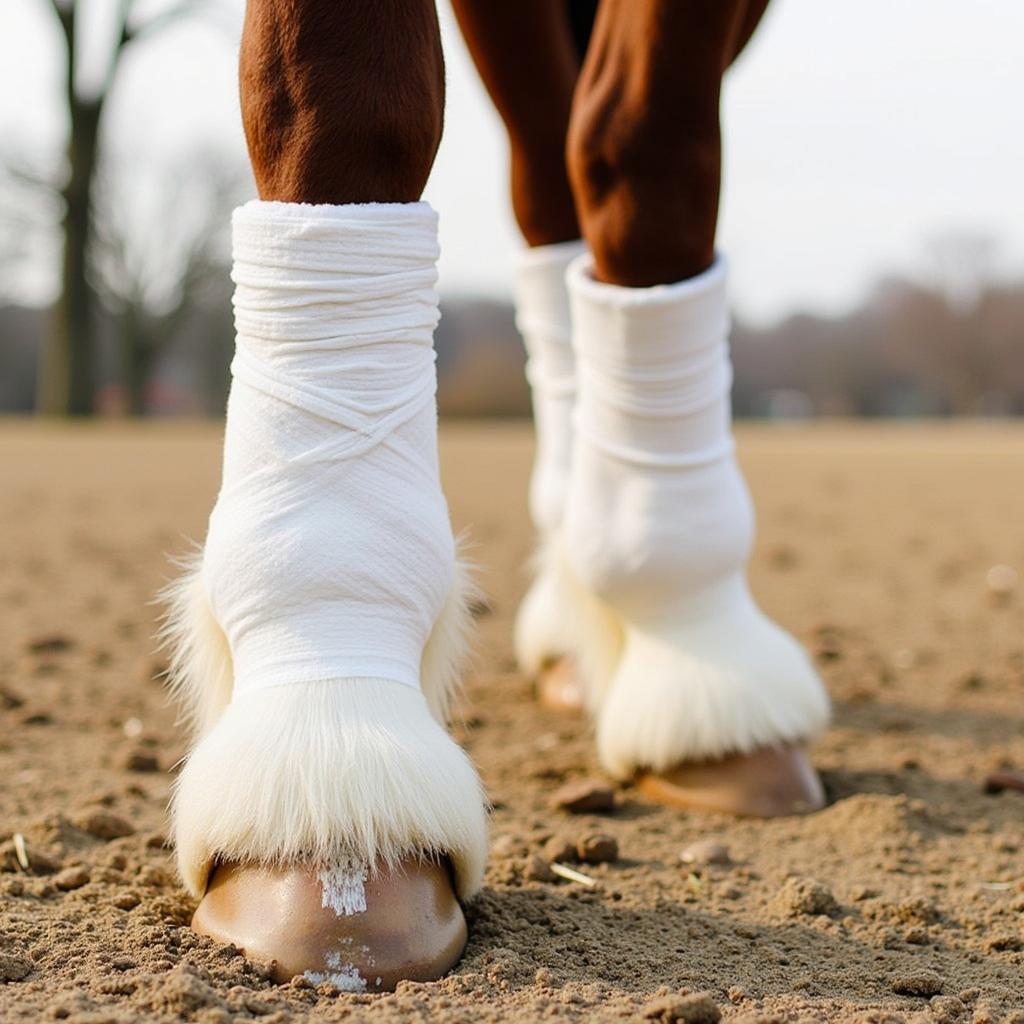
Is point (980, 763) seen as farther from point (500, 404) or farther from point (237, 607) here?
point (500, 404)

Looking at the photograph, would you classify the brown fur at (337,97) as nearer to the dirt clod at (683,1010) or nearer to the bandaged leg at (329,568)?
the bandaged leg at (329,568)

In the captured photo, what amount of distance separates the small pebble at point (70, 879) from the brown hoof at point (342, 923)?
0.19 metres

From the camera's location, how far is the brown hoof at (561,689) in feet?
7.00

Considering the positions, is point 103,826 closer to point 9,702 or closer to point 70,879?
point 70,879

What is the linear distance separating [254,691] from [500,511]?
4.31 meters

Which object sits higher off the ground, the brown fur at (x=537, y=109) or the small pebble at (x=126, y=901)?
the brown fur at (x=537, y=109)

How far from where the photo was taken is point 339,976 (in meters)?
0.98

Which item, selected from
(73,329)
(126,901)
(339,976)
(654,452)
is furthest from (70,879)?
(73,329)

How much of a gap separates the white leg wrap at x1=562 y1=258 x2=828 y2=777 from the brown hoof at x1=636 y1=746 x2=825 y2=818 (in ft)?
0.06

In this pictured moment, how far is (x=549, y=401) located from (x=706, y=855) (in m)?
1.02

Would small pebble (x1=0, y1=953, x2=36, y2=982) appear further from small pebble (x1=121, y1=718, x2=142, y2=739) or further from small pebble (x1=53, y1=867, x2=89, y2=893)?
small pebble (x1=121, y1=718, x2=142, y2=739)

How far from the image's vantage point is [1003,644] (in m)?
2.67

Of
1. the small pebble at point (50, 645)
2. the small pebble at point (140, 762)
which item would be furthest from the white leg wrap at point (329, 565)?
the small pebble at point (50, 645)

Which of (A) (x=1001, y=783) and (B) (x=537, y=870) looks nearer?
(B) (x=537, y=870)
